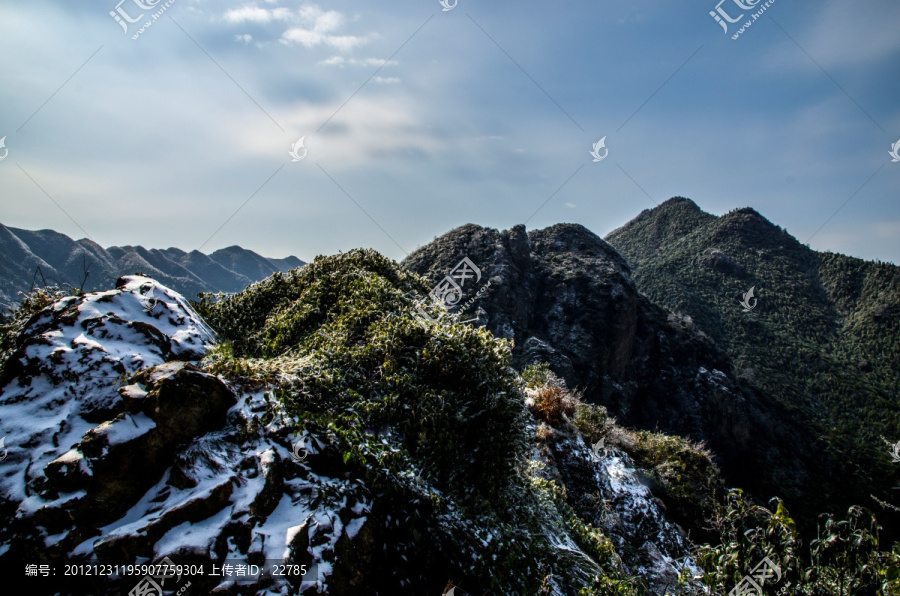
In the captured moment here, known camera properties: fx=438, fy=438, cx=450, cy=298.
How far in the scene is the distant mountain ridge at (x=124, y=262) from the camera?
46625 millimetres

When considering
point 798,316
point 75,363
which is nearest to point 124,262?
point 75,363

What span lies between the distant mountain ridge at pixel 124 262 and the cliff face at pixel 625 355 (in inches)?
763

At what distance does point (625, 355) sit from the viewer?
38875mm

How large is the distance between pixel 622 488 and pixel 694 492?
196 cm

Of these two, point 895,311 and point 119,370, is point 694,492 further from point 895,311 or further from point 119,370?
point 895,311

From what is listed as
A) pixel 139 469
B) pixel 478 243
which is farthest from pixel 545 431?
pixel 478 243

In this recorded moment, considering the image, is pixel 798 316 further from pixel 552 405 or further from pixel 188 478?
pixel 188 478

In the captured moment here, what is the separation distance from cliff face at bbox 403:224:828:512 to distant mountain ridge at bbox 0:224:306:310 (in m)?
19.4

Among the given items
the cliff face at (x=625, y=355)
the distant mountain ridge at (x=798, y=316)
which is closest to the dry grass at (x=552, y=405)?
the cliff face at (x=625, y=355)

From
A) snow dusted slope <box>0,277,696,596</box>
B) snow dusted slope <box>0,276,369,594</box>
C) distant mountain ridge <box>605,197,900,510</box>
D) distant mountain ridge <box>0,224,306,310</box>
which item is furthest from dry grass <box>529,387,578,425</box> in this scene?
distant mountain ridge <box>605,197,900,510</box>

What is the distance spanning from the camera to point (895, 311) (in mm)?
49031

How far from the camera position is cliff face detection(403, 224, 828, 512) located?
3315cm

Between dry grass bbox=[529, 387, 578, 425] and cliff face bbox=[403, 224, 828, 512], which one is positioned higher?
cliff face bbox=[403, 224, 828, 512]

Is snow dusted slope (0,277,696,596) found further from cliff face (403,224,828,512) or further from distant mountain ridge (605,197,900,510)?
distant mountain ridge (605,197,900,510)
